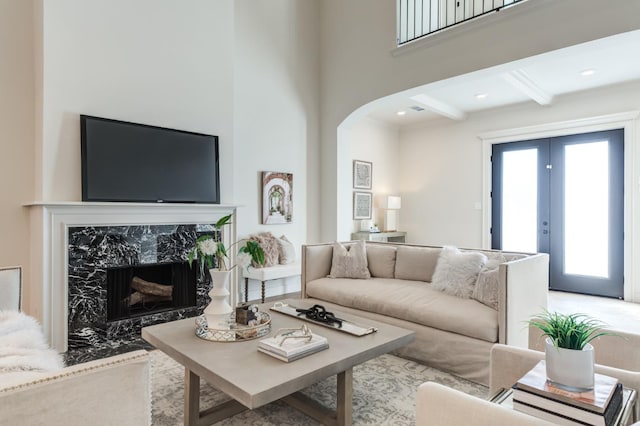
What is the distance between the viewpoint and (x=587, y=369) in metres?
1.06

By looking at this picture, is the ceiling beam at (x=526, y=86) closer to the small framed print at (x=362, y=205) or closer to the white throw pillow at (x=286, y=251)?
the small framed print at (x=362, y=205)

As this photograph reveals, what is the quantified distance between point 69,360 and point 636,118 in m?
6.80

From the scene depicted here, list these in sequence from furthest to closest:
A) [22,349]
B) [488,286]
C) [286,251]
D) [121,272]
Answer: [286,251] < [121,272] < [488,286] < [22,349]

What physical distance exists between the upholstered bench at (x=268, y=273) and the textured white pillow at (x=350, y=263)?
74cm

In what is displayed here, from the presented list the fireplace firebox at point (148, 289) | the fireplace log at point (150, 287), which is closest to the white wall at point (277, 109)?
the fireplace firebox at point (148, 289)

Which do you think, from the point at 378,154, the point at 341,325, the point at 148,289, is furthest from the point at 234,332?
the point at 378,154

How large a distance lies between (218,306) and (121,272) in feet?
6.10

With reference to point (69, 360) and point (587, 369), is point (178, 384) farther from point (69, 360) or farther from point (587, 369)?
point (587, 369)

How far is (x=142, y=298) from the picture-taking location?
375cm

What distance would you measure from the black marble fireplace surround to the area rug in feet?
2.54

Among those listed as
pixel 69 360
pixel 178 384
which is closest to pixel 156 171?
pixel 69 360

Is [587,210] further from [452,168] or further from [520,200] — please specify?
[452,168]

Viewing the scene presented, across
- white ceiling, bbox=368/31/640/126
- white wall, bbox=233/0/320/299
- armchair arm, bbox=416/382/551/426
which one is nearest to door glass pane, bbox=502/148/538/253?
white ceiling, bbox=368/31/640/126

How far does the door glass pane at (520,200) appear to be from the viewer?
5.65 meters
